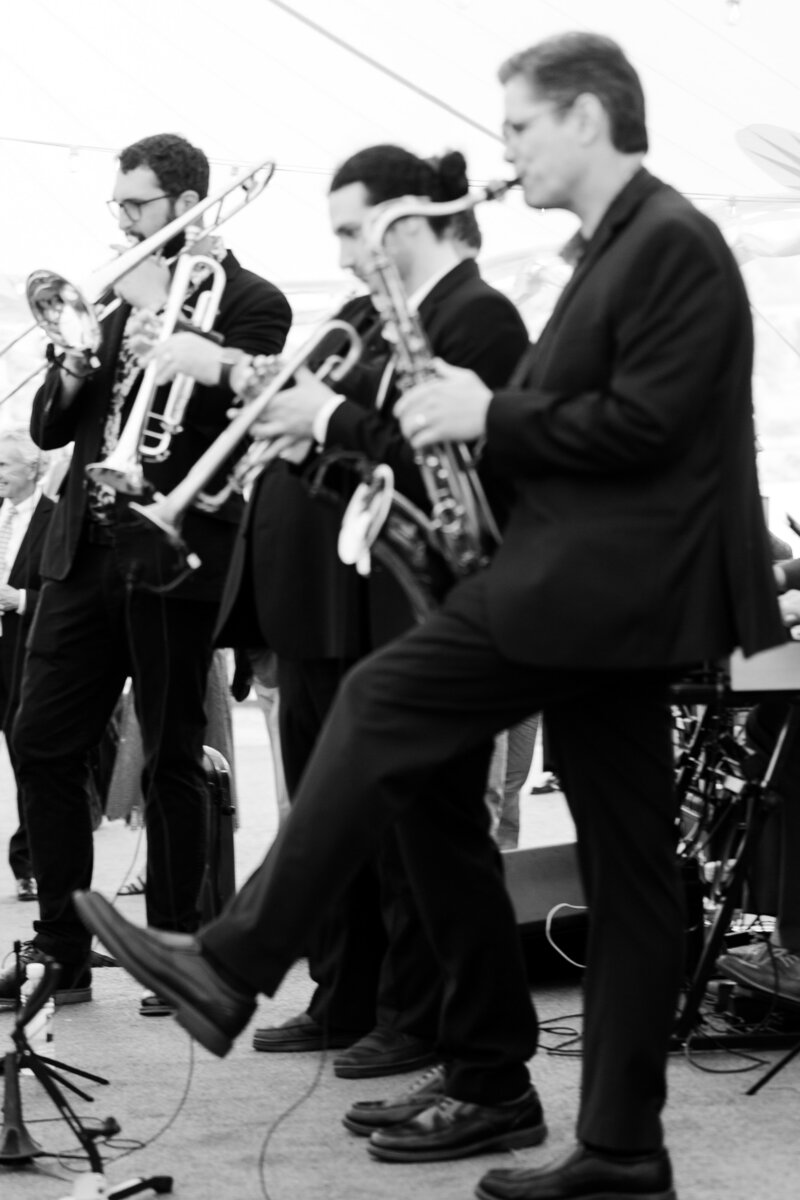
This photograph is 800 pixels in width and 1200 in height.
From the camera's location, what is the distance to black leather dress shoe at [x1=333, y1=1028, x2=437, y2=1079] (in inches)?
148

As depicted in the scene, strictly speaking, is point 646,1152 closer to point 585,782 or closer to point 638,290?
point 585,782

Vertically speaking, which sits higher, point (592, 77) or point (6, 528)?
point (592, 77)

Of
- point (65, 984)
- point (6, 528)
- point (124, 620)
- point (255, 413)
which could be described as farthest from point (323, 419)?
point (6, 528)

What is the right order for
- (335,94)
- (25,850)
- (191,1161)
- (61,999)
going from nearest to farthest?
(191,1161)
(61,999)
(25,850)
(335,94)

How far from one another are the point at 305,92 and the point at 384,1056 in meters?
8.05

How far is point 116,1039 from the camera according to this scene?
13.8ft

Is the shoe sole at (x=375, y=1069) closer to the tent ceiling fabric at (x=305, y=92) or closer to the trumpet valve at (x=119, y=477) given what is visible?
the trumpet valve at (x=119, y=477)

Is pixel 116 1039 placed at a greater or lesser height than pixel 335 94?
lesser

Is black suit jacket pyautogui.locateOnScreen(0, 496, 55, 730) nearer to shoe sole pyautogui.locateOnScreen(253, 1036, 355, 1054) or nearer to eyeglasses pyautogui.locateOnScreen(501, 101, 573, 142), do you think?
shoe sole pyautogui.locateOnScreen(253, 1036, 355, 1054)

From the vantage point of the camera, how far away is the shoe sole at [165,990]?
8.87 feet

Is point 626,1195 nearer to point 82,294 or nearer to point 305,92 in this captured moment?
point 82,294

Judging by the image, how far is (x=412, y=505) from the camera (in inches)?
120

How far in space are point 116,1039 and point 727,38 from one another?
22.3 feet

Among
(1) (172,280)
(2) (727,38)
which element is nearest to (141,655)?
(1) (172,280)
